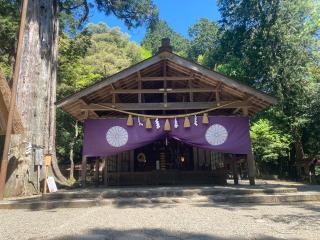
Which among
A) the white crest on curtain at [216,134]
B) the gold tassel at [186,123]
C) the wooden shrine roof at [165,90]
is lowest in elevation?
the white crest on curtain at [216,134]

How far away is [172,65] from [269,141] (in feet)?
37.8

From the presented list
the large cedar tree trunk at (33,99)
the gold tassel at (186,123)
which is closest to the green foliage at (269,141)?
the gold tassel at (186,123)

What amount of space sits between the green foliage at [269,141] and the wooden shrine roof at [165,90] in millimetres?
8496

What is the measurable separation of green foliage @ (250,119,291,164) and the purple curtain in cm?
1000

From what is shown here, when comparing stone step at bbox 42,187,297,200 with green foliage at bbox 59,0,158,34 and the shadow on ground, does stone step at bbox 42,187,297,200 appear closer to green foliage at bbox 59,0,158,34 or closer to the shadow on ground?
the shadow on ground

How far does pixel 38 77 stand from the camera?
1324cm

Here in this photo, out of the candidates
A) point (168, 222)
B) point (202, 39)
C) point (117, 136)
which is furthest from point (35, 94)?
point (202, 39)

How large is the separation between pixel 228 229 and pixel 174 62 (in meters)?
7.51

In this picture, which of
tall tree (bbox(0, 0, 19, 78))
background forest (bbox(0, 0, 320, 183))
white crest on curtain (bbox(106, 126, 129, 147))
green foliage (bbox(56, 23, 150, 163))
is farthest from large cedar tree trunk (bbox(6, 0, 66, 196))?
green foliage (bbox(56, 23, 150, 163))

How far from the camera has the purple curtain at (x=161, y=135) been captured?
459 inches

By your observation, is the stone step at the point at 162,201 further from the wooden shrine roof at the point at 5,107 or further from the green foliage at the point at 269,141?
the green foliage at the point at 269,141

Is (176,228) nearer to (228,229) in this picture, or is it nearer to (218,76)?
(228,229)

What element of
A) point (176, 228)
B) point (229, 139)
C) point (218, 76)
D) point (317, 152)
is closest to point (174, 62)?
point (218, 76)

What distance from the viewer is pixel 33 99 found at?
42.1 feet
